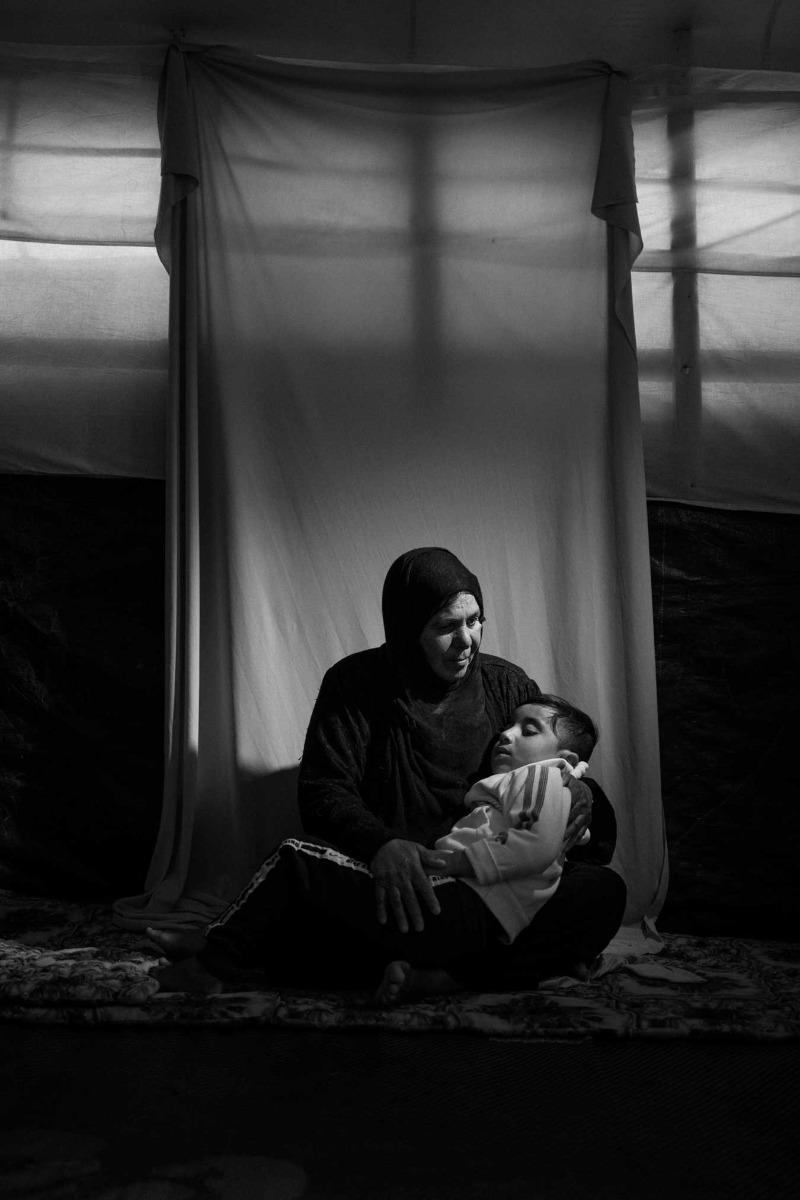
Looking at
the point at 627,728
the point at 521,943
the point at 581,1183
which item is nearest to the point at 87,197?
the point at 627,728

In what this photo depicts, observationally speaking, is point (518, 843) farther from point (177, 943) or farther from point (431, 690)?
point (177, 943)

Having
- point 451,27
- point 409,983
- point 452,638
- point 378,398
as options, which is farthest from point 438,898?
point 451,27

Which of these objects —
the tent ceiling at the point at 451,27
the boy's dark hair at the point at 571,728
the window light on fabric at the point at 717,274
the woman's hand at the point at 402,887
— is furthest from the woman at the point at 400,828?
the tent ceiling at the point at 451,27

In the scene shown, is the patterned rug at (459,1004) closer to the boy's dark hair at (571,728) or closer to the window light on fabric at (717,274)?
the boy's dark hair at (571,728)

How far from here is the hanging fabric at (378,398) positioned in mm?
3189

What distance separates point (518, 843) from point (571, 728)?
346 mm

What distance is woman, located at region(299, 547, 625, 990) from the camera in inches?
92.7

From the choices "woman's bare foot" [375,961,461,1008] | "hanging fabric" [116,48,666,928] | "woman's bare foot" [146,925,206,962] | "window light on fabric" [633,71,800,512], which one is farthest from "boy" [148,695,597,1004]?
"window light on fabric" [633,71,800,512]

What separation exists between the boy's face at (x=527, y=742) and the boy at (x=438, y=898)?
0.12 meters

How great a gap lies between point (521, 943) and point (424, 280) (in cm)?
193

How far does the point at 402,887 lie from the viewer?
216 centimetres

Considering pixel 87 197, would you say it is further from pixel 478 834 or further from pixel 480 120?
pixel 478 834

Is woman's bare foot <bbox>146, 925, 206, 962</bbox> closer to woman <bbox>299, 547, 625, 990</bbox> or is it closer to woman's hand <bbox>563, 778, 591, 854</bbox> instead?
woman <bbox>299, 547, 625, 990</bbox>

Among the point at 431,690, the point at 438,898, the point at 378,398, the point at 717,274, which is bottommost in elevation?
the point at 438,898
